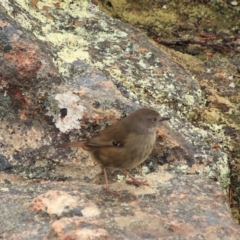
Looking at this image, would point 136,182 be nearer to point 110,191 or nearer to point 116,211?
point 110,191

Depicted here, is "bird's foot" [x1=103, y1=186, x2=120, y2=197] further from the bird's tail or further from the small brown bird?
the bird's tail

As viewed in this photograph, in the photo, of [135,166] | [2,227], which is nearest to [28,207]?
[2,227]

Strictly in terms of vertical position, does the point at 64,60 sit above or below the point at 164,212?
above

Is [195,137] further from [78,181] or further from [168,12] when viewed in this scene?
[168,12]

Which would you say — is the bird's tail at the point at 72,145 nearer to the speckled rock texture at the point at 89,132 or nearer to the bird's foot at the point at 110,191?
the speckled rock texture at the point at 89,132

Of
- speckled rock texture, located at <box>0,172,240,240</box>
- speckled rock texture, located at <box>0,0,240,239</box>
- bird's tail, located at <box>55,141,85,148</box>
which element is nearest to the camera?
speckled rock texture, located at <box>0,172,240,240</box>

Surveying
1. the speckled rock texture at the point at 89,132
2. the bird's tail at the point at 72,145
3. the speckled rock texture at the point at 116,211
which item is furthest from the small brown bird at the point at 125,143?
the speckled rock texture at the point at 116,211

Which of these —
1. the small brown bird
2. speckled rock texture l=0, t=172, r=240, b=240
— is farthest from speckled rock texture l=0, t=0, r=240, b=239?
the small brown bird

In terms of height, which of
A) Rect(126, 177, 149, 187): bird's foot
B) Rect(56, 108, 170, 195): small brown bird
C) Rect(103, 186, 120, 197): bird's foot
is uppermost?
Rect(56, 108, 170, 195): small brown bird
